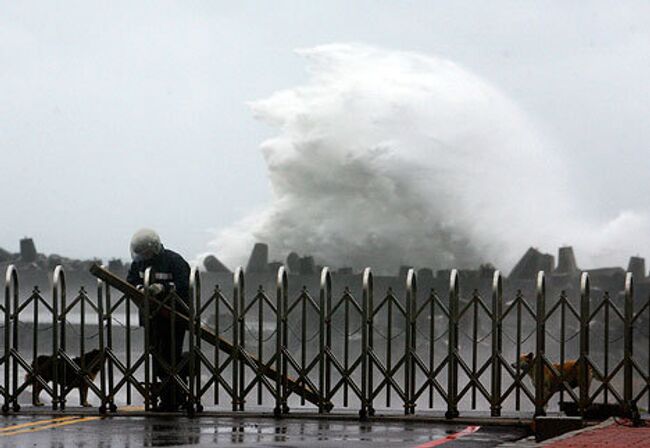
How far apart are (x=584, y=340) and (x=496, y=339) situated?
1.09 metres

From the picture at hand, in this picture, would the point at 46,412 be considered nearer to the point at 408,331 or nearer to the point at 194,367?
the point at 194,367

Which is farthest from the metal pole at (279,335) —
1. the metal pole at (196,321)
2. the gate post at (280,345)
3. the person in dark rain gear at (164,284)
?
the person in dark rain gear at (164,284)

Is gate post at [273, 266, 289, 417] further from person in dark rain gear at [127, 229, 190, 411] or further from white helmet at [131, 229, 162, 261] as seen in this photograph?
white helmet at [131, 229, 162, 261]

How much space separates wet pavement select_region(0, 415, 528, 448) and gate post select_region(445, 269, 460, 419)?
0.44m

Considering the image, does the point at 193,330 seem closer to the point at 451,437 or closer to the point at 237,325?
the point at 237,325

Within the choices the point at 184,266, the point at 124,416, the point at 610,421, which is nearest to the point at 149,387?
the point at 124,416

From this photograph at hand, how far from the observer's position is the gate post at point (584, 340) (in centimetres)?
1579

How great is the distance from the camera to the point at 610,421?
49.0 ft

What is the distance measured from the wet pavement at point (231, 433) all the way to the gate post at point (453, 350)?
1.45ft

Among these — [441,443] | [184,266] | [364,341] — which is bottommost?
[441,443]

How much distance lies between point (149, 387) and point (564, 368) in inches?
214

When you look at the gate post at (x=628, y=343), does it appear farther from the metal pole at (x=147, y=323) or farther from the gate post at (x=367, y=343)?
the metal pole at (x=147, y=323)

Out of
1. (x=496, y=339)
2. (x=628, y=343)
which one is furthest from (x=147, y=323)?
(x=628, y=343)

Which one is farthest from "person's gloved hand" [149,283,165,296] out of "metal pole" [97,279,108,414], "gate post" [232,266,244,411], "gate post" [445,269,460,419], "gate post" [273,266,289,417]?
"gate post" [445,269,460,419]
